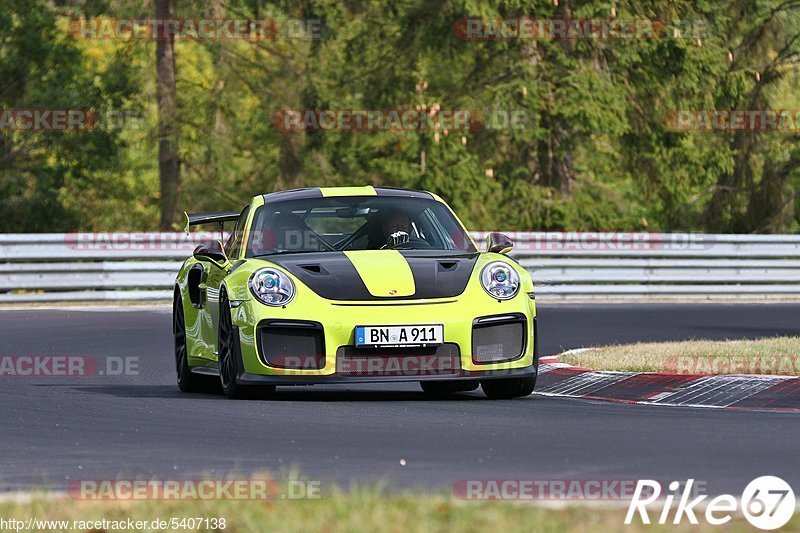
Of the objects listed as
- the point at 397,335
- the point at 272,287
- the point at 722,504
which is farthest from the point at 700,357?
the point at 722,504

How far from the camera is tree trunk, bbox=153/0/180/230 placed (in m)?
40.3

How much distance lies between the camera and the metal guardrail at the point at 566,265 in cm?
2441

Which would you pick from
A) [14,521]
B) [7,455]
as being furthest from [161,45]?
[14,521]

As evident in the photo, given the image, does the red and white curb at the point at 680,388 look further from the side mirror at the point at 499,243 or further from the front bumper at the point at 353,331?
the front bumper at the point at 353,331

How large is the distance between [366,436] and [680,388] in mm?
3454

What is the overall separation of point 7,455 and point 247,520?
2978 mm

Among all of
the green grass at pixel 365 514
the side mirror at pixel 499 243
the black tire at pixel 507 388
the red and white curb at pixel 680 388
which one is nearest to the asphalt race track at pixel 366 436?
the black tire at pixel 507 388

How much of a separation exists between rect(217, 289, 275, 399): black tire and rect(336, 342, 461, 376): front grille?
0.76 metres

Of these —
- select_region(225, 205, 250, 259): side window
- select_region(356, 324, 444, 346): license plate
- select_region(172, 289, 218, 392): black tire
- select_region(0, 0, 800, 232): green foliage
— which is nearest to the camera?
select_region(356, 324, 444, 346): license plate

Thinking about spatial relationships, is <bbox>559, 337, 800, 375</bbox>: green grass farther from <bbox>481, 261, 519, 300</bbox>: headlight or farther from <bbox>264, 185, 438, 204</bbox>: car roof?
<bbox>481, 261, 519, 300</bbox>: headlight

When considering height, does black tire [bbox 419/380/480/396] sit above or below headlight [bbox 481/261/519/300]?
below

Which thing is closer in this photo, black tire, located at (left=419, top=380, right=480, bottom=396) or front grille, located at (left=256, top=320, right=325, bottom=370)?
front grille, located at (left=256, top=320, right=325, bottom=370)

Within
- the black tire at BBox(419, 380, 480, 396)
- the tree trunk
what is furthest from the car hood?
the tree trunk

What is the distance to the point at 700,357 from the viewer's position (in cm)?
1368
